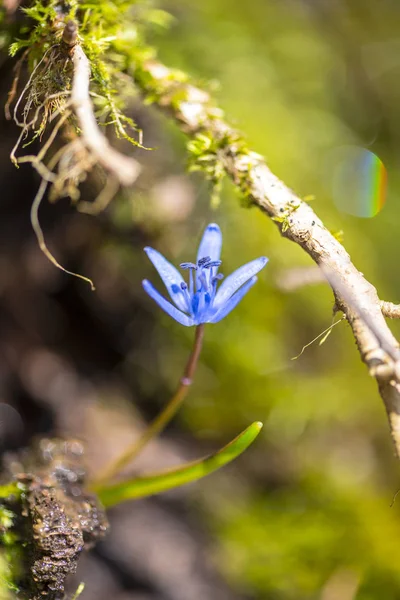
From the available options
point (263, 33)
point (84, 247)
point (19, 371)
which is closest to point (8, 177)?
point (84, 247)

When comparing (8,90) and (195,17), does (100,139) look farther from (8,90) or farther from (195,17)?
(195,17)

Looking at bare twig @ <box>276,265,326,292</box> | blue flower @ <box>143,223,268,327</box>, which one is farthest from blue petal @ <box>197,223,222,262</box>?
bare twig @ <box>276,265,326,292</box>

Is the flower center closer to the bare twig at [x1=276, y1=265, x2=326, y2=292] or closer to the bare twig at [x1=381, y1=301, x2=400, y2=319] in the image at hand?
the bare twig at [x1=276, y1=265, x2=326, y2=292]

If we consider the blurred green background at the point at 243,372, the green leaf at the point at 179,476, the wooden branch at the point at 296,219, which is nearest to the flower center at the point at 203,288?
the wooden branch at the point at 296,219

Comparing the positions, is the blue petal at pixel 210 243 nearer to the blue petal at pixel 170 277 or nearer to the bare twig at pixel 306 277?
the blue petal at pixel 170 277

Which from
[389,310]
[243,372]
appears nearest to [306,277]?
[389,310]

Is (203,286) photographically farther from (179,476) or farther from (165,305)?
(179,476)

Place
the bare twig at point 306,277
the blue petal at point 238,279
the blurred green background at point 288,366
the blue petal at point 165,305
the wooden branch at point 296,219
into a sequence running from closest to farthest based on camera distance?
1. the wooden branch at point 296,219
2. the blue petal at point 165,305
3. the blue petal at point 238,279
4. the bare twig at point 306,277
5. the blurred green background at point 288,366
